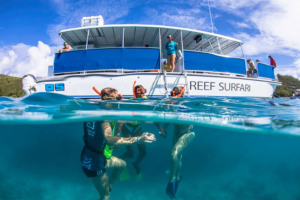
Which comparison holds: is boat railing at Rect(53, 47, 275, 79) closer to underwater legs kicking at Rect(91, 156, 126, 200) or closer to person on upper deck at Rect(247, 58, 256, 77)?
person on upper deck at Rect(247, 58, 256, 77)

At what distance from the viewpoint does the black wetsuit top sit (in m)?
2.78

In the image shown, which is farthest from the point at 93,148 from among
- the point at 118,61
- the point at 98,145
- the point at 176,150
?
the point at 118,61

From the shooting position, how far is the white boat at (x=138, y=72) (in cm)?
729

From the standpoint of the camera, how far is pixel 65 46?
8.57 meters

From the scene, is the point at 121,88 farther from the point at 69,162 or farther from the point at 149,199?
the point at 69,162

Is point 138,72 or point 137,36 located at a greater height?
point 137,36

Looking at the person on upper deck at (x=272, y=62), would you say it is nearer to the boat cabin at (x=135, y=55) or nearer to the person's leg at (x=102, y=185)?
the boat cabin at (x=135, y=55)

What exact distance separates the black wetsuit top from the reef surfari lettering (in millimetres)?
5663

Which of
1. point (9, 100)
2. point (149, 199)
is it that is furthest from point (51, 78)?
point (149, 199)

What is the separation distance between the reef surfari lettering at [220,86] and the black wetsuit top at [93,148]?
566 cm

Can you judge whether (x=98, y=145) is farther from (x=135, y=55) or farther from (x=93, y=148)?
(x=135, y=55)

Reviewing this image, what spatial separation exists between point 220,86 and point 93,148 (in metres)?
7.06

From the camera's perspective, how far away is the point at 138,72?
739 centimetres

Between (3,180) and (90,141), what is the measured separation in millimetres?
10372
